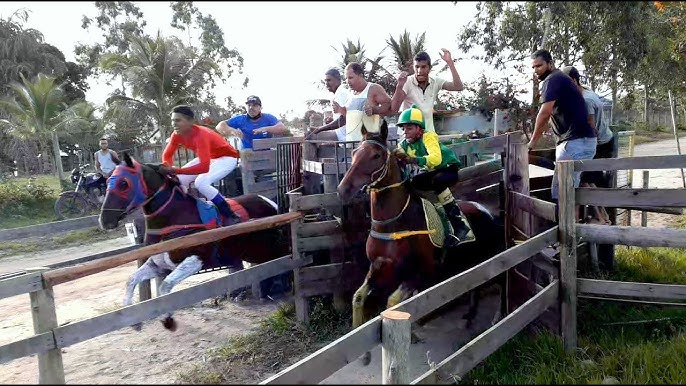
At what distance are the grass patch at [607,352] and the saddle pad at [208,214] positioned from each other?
2.96 meters

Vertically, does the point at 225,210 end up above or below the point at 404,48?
below

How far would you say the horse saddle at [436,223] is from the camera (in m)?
4.40

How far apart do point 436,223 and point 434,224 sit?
0.04m

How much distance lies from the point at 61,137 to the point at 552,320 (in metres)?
17.7

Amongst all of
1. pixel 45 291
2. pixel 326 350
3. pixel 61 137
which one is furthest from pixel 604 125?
pixel 61 137

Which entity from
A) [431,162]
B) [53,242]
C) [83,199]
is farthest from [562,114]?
[83,199]

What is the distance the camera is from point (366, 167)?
4062mm

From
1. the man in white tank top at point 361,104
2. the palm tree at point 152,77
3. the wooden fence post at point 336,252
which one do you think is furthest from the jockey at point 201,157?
the palm tree at point 152,77

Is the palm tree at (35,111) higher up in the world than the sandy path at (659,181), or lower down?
higher up

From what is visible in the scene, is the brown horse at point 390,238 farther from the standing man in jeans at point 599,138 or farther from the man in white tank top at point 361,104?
the standing man in jeans at point 599,138

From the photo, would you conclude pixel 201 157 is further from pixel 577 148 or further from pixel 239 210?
pixel 577 148

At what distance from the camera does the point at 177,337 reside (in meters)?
5.23

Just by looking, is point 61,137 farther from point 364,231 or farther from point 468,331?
point 468,331

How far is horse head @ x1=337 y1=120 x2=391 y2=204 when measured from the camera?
13.2 ft
